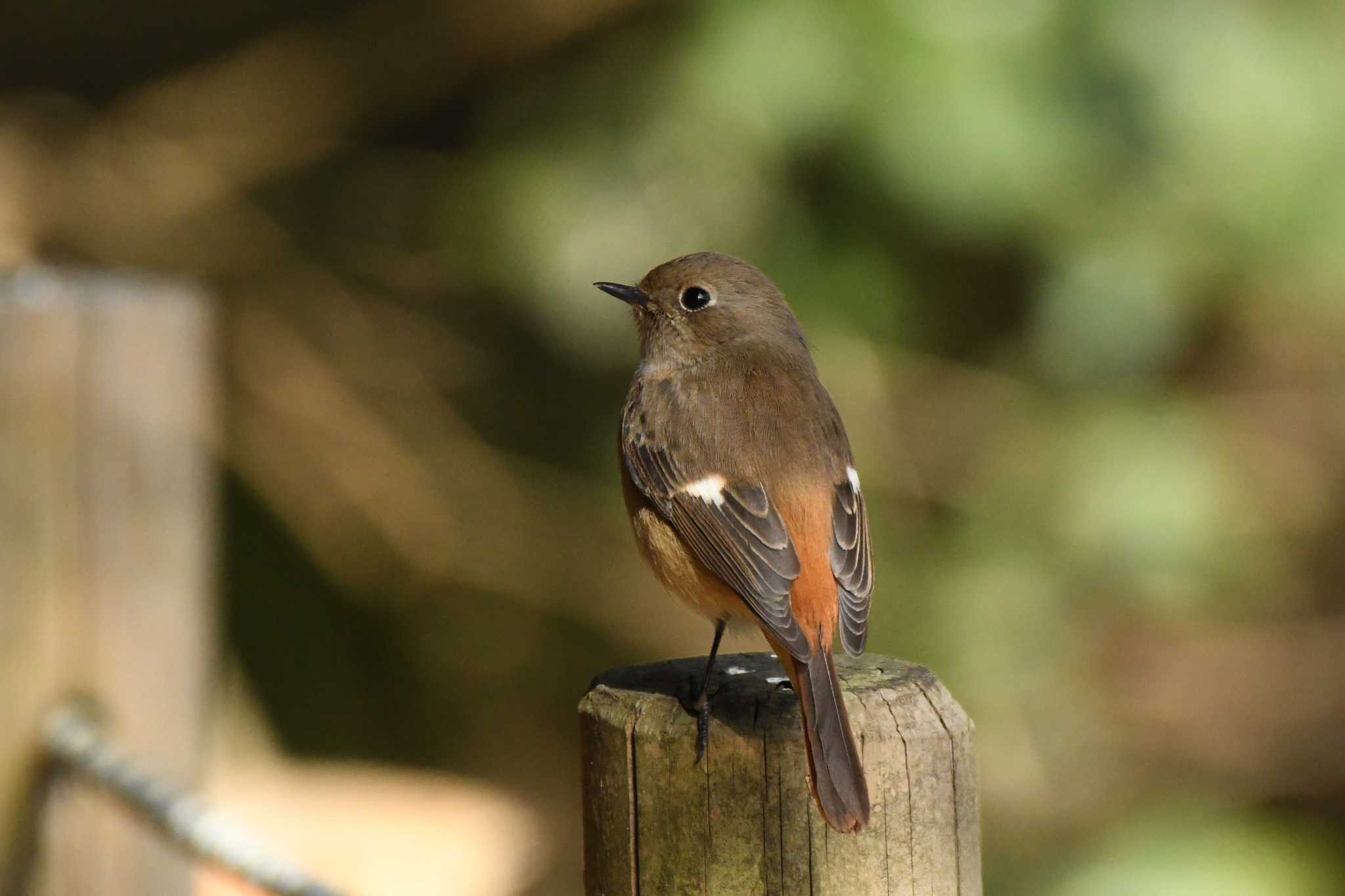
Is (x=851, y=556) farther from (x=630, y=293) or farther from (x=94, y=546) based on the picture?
(x=94, y=546)

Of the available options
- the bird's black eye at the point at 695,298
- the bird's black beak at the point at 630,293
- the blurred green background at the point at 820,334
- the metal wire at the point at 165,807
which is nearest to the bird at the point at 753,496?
the bird's black eye at the point at 695,298

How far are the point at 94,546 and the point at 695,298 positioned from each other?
4.43 feet

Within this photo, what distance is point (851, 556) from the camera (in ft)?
8.91

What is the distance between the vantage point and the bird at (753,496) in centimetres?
256

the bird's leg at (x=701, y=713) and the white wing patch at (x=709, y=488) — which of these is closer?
the bird's leg at (x=701, y=713)

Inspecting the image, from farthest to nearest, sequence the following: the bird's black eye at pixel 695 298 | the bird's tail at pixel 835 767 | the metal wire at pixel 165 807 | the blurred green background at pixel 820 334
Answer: the blurred green background at pixel 820 334
the bird's black eye at pixel 695 298
the metal wire at pixel 165 807
the bird's tail at pixel 835 767

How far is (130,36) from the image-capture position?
6555 millimetres

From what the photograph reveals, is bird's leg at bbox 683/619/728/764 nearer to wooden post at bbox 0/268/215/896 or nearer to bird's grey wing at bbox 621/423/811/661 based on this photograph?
bird's grey wing at bbox 621/423/811/661

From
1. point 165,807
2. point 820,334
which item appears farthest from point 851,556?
point 820,334

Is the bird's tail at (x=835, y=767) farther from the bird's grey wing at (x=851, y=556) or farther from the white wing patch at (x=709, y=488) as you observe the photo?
the white wing patch at (x=709, y=488)

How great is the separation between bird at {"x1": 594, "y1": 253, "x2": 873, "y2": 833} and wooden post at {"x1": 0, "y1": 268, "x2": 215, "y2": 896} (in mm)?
930

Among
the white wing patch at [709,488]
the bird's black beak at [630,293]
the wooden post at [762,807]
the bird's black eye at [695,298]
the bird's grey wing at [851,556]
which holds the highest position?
the bird's black beak at [630,293]

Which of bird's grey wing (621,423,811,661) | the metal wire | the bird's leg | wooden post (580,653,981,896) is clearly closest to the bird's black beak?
bird's grey wing (621,423,811,661)

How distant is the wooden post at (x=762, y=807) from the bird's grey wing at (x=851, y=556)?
72 centimetres
